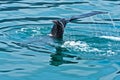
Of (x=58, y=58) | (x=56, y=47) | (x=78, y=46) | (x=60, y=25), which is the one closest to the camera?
(x=58, y=58)

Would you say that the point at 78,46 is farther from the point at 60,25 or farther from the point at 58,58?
the point at 58,58

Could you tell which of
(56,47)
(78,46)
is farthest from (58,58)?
(78,46)

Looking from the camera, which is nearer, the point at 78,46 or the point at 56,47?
the point at 56,47

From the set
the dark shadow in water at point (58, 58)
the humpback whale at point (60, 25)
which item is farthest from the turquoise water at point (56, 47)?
the humpback whale at point (60, 25)

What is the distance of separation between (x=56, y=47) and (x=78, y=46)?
20.3 inches

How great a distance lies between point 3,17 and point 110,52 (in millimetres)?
4479

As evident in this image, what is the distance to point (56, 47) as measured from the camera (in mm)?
9914

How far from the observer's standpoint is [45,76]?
8.39 meters

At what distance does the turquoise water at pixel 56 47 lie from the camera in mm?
8602

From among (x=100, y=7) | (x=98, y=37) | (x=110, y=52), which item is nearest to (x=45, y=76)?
(x=110, y=52)

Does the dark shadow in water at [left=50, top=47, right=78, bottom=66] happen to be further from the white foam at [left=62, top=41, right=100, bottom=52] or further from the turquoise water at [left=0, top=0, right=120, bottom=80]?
the white foam at [left=62, top=41, right=100, bottom=52]

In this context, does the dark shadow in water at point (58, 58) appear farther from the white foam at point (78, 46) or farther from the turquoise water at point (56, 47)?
the white foam at point (78, 46)

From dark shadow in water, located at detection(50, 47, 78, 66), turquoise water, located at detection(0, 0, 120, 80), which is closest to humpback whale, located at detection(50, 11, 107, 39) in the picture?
turquoise water, located at detection(0, 0, 120, 80)

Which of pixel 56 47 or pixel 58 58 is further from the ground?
pixel 56 47
